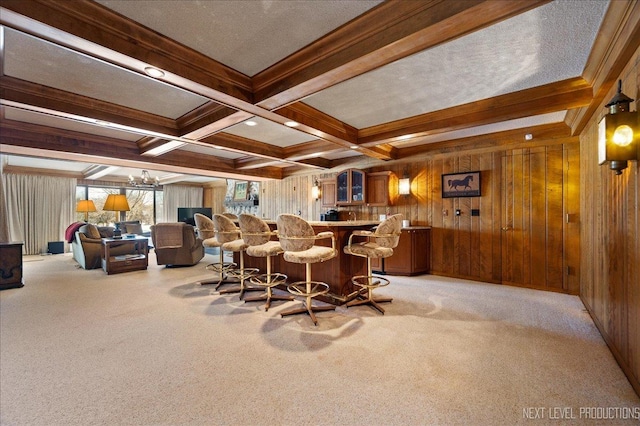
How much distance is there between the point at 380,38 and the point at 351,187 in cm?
419

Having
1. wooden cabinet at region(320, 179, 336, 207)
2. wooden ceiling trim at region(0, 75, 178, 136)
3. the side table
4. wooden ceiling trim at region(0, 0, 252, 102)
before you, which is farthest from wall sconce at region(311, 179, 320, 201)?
wooden ceiling trim at region(0, 0, 252, 102)

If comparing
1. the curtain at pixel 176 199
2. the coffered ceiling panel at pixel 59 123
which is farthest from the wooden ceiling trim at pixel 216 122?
the curtain at pixel 176 199

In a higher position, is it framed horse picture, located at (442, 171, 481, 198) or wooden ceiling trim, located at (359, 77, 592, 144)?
wooden ceiling trim, located at (359, 77, 592, 144)

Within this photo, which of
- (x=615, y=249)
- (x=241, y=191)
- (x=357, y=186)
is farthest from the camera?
(x=241, y=191)

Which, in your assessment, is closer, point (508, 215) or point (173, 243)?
point (508, 215)

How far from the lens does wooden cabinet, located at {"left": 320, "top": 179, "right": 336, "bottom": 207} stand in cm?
630

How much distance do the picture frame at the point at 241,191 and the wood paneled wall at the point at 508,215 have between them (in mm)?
5326

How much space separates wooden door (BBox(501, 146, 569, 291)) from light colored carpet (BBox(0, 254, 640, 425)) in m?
0.60

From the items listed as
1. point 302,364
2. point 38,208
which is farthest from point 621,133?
point 38,208

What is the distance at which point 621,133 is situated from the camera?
1771 millimetres

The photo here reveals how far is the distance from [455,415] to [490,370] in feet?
2.09

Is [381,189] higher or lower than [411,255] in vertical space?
higher

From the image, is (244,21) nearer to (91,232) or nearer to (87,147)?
(87,147)

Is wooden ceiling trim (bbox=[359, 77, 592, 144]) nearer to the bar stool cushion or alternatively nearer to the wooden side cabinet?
the bar stool cushion
